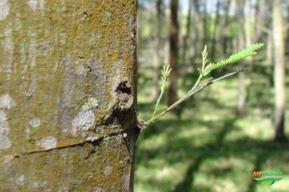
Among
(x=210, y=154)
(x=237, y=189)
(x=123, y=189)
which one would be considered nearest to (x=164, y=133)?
(x=210, y=154)

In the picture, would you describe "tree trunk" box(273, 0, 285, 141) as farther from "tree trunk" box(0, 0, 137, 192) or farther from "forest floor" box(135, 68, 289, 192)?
"tree trunk" box(0, 0, 137, 192)

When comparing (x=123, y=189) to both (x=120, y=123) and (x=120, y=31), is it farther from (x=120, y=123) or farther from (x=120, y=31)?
(x=120, y=31)

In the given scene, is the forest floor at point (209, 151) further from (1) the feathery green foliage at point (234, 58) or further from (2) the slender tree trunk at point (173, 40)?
(1) the feathery green foliage at point (234, 58)

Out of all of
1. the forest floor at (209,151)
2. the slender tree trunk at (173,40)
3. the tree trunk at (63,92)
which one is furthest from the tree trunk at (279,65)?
the tree trunk at (63,92)

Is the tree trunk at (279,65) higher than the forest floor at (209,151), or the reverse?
the tree trunk at (279,65)

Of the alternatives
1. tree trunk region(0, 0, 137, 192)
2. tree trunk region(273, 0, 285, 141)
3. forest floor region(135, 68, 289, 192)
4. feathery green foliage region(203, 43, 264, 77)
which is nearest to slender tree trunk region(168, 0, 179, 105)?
forest floor region(135, 68, 289, 192)

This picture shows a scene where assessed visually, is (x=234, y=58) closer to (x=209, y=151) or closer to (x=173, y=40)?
(x=209, y=151)

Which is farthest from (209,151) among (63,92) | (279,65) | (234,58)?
(63,92)
